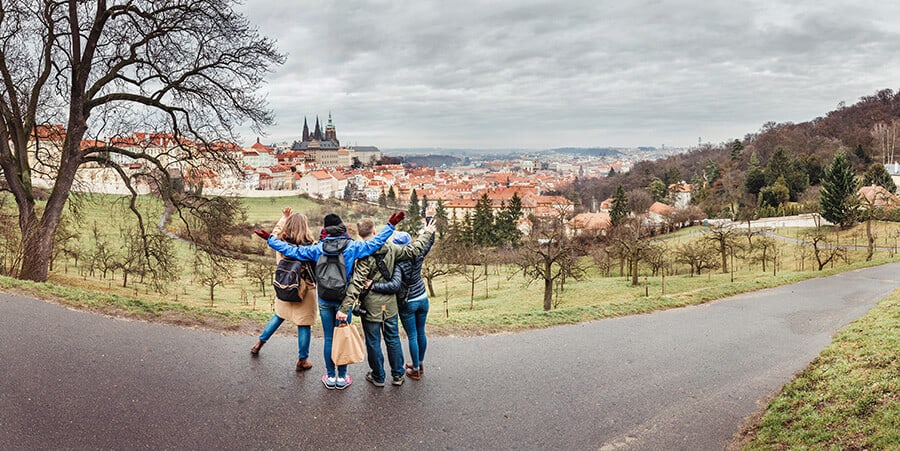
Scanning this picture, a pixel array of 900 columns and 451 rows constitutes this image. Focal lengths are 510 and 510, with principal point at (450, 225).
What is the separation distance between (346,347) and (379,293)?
2.45ft

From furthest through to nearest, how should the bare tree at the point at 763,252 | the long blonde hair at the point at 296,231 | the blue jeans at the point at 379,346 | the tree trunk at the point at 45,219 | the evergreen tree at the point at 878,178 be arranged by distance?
the evergreen tree at the point at 878,178 < the bare tree at the point at 763,252 < the tree trunk at the point at 45,219 < the long blonde hair at the point at 296,231 < the blue jeans at the point at 379,346

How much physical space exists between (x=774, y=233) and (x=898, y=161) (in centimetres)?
5424

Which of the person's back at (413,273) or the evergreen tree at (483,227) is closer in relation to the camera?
the person's back at (413,273)

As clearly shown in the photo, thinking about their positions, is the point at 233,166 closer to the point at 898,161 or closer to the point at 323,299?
the point at 323,299

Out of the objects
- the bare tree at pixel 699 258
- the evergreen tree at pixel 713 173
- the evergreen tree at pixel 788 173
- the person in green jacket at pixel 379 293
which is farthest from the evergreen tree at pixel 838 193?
the person in green jacket at pixel 379 293

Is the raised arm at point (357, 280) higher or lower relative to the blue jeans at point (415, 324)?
higher

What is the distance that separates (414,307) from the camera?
664 centimetres

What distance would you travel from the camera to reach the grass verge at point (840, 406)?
5277 mm

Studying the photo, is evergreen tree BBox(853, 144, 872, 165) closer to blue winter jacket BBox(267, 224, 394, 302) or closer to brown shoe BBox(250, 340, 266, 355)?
blue winter jacket BBox(267, 224, 394, 302)

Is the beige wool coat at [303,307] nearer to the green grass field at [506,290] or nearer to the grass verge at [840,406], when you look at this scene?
the green grass field at [506,290]

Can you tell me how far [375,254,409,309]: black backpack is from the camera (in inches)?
245

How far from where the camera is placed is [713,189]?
3524 inches

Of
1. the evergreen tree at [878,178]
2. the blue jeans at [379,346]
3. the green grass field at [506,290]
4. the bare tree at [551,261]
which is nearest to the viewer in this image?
the blue jeans at [379,346]

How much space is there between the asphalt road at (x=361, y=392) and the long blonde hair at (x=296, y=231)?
1.76 metres
